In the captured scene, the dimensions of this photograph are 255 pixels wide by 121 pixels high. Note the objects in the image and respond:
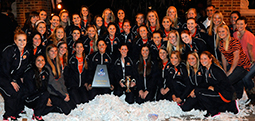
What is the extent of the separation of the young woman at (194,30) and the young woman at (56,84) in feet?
9.49

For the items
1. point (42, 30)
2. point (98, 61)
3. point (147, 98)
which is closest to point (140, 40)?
point (98, 61)

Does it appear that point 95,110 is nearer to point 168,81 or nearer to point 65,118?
point 65,118

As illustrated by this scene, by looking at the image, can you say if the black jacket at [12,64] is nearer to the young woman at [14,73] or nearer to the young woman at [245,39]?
the young woman at [14,73]

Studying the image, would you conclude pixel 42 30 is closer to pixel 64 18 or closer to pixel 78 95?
pixel 64 18

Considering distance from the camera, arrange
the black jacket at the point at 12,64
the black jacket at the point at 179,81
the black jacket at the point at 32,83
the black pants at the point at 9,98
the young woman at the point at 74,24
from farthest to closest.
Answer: the young woman at the point at 74,24
the black jacket at the point at 179,81
the black jacket at the point at 32,83
the black jacket at the point at 12,64
the black pants at the point at 9,98

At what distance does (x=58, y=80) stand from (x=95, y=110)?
96cm

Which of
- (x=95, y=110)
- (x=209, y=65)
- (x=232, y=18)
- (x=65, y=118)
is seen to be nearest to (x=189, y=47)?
(x=209, y=65)

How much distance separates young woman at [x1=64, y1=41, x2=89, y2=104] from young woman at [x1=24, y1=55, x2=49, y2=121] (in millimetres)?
760

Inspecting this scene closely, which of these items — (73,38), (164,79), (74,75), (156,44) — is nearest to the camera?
(164,79)

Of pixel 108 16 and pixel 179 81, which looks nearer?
pixel 179 81

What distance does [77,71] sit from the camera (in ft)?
21.0

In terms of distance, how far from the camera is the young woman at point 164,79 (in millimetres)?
6148

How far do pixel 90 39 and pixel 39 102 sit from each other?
91.5 inches

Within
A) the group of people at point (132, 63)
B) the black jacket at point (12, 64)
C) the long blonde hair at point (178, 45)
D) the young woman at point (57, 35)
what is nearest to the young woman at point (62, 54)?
the group of people at point (132, 63)
